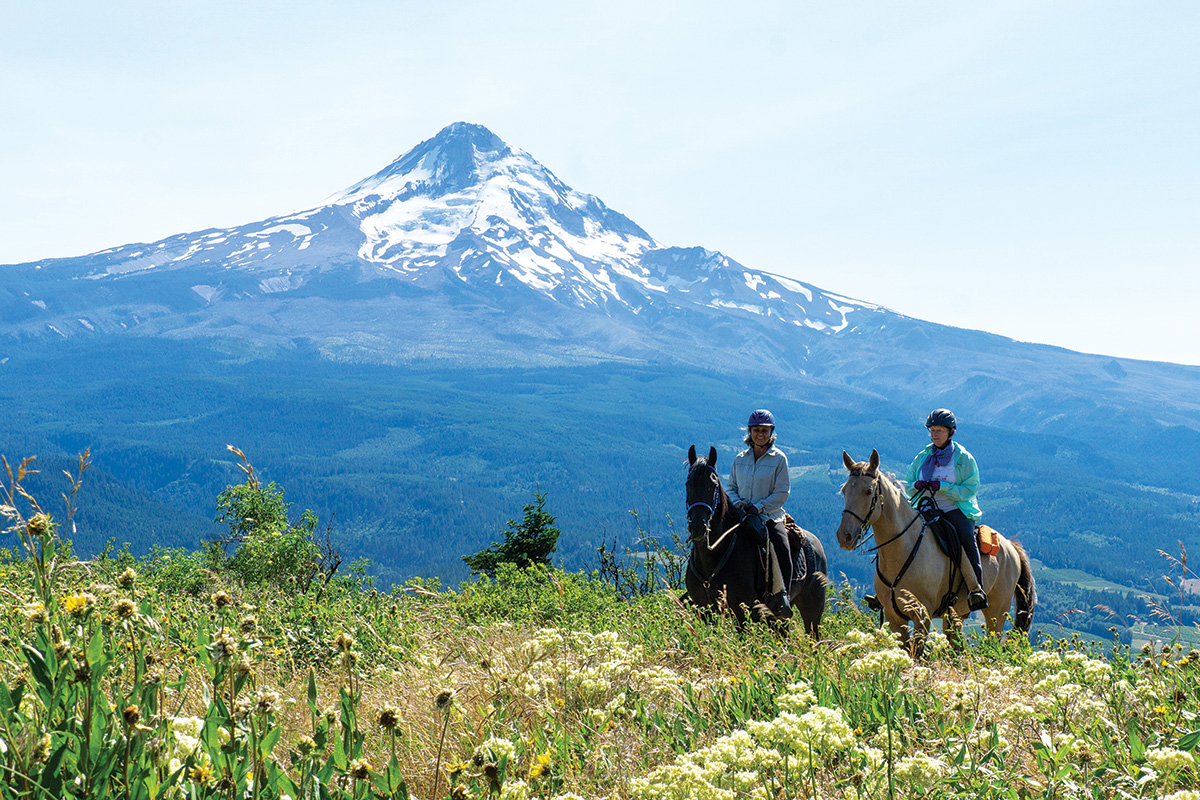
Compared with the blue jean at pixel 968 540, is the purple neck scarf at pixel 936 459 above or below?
above

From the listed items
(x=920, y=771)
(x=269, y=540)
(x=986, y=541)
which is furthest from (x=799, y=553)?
(x=269, y=540)

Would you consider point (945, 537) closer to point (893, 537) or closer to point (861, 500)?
point (893, 537)

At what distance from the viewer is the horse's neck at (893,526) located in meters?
10.3

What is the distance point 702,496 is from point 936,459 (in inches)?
152

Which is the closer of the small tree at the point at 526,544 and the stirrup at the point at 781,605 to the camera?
the stirrup at the point at 781,605

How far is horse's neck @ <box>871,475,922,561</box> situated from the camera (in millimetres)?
10297

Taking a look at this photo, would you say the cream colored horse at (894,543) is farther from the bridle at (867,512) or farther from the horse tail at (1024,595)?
the horse tail at (1024,595)

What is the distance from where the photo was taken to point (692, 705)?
15.4ft

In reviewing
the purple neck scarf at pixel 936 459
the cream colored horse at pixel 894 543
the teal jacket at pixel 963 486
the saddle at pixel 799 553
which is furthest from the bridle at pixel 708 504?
the teal jacket at pixel 963 486

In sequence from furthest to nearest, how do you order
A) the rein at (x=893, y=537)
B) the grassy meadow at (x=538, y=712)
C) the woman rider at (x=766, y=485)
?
the woman rider at (x=766, y=485) < the rein at (x=893, y=537) < the grassy meadow at (x=538, y=712)

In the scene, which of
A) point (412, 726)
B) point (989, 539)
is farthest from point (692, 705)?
point (989, 539)

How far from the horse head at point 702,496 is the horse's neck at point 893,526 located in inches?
87.7

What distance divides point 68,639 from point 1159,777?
4.55 metres

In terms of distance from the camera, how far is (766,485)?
10.6 m
